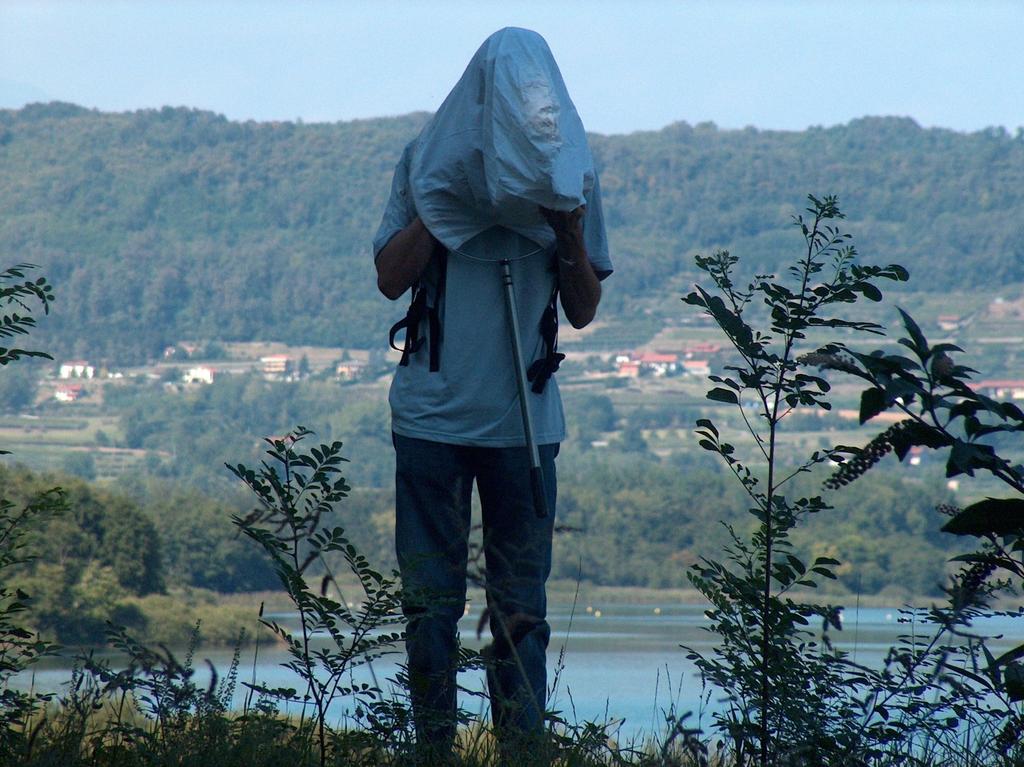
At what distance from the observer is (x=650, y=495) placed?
71688 millimetres

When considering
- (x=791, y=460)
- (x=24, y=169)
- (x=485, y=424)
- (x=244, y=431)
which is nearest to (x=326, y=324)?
(x=244, y=431)

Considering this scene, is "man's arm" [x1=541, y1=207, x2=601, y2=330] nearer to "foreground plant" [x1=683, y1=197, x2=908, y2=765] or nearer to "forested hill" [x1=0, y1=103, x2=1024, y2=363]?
"foreground plant" [x1=683, y1=197, x2=908, y2=765]

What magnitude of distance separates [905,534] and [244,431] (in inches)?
2731

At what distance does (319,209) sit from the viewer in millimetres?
165875

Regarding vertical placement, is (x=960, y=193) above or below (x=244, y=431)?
above

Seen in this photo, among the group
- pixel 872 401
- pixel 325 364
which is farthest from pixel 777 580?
pixel 325 364

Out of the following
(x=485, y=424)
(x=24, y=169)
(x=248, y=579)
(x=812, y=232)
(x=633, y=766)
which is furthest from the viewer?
(x=24, y=169)

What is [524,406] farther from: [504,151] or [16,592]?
[16,592]

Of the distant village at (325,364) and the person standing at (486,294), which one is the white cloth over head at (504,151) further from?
the distant village at (325,364)

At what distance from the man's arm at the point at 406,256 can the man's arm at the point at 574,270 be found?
0.28 meters

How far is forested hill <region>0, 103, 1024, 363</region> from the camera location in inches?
5418

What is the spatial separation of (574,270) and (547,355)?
20 centimetres

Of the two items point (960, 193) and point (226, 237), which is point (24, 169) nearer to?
point (226, 237)

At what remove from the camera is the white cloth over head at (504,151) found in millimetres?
2854
